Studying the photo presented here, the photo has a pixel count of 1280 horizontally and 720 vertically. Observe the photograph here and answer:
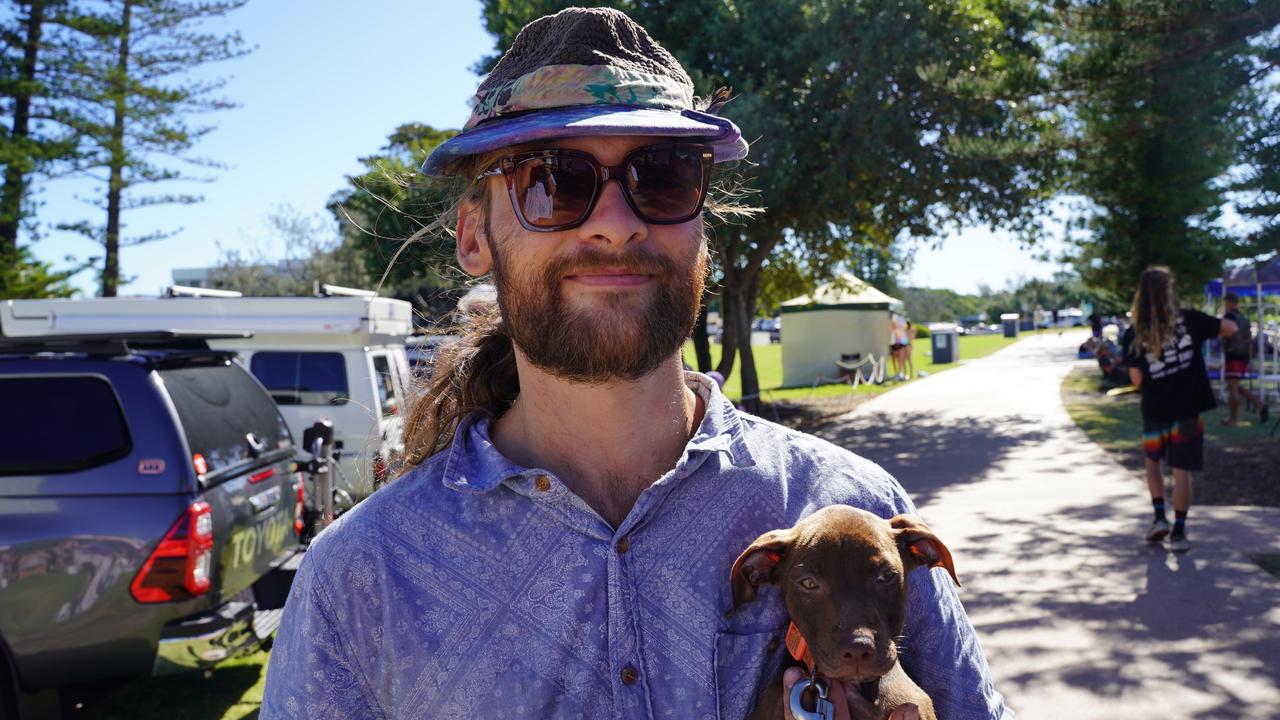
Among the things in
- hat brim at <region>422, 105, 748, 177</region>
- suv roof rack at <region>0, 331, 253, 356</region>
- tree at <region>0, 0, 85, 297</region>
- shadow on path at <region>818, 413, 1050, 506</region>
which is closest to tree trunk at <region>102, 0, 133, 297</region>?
tree at <region>0, 0, 85, 297</region>

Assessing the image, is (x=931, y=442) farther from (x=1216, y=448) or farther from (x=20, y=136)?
(x=20, y=136)

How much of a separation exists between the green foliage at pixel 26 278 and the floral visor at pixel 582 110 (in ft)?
76.4

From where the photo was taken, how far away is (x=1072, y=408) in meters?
20.3

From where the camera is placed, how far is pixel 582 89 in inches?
62.3

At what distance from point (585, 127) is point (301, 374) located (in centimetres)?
1044

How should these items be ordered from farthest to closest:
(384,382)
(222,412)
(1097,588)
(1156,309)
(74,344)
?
(384,382), (1156,309), (1097,588), (222,412), (74,344)

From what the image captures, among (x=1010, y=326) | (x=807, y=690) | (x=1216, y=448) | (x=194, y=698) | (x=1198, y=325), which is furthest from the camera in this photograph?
(x=1010, y=326)

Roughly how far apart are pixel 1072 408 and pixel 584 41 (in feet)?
69.5

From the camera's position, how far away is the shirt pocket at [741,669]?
1455 millimetres

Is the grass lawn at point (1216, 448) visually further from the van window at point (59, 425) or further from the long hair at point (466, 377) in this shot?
the van window at point (59, 425)

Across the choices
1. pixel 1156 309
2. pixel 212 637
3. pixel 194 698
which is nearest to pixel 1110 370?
pixel 1156 309

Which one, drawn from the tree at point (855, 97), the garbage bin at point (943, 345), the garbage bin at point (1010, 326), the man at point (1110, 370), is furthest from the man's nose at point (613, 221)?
the garbage bin at point (1010, 326)

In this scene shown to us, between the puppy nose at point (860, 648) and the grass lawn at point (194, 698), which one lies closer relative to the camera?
the puppy nose at point (860, 648)

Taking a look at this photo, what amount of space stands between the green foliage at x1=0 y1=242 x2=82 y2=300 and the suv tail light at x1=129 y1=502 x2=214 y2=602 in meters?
19.7
